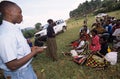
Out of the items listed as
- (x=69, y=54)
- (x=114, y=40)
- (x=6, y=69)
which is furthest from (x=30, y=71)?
(x=114, y=40)

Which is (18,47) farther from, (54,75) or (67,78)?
(54,75)

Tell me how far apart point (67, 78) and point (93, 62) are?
1.33 metres

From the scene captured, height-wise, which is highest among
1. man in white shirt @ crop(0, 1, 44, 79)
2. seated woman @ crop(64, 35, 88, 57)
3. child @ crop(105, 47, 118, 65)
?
man in white shirt @ crop(0, 1, 44, 79)

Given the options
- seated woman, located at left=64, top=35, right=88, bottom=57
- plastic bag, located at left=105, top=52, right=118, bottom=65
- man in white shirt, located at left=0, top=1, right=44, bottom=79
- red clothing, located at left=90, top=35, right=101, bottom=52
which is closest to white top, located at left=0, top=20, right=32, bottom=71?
man in white shirt, located at left=0, top=1, right=44, bottom=79

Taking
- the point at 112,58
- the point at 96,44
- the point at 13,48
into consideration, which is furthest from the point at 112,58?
the point at 13,48

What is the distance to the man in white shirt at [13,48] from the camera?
1.79 metres

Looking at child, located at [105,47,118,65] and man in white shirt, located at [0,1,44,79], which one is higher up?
man in white shirt, located at [0,1,44,79]

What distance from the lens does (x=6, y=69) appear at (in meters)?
1.96

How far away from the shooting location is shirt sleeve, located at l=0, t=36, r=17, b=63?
1.77 metres

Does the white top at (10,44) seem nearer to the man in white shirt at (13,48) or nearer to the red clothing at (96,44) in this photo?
the man in white shirt at (13,48)

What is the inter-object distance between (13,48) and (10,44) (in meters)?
0.05

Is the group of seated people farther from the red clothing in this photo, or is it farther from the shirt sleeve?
the shirt sleeve

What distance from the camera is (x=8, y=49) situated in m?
1.78

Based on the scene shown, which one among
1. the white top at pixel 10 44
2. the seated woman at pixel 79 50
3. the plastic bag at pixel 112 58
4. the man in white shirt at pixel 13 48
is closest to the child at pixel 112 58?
the plastic bag at pixel 112 58
